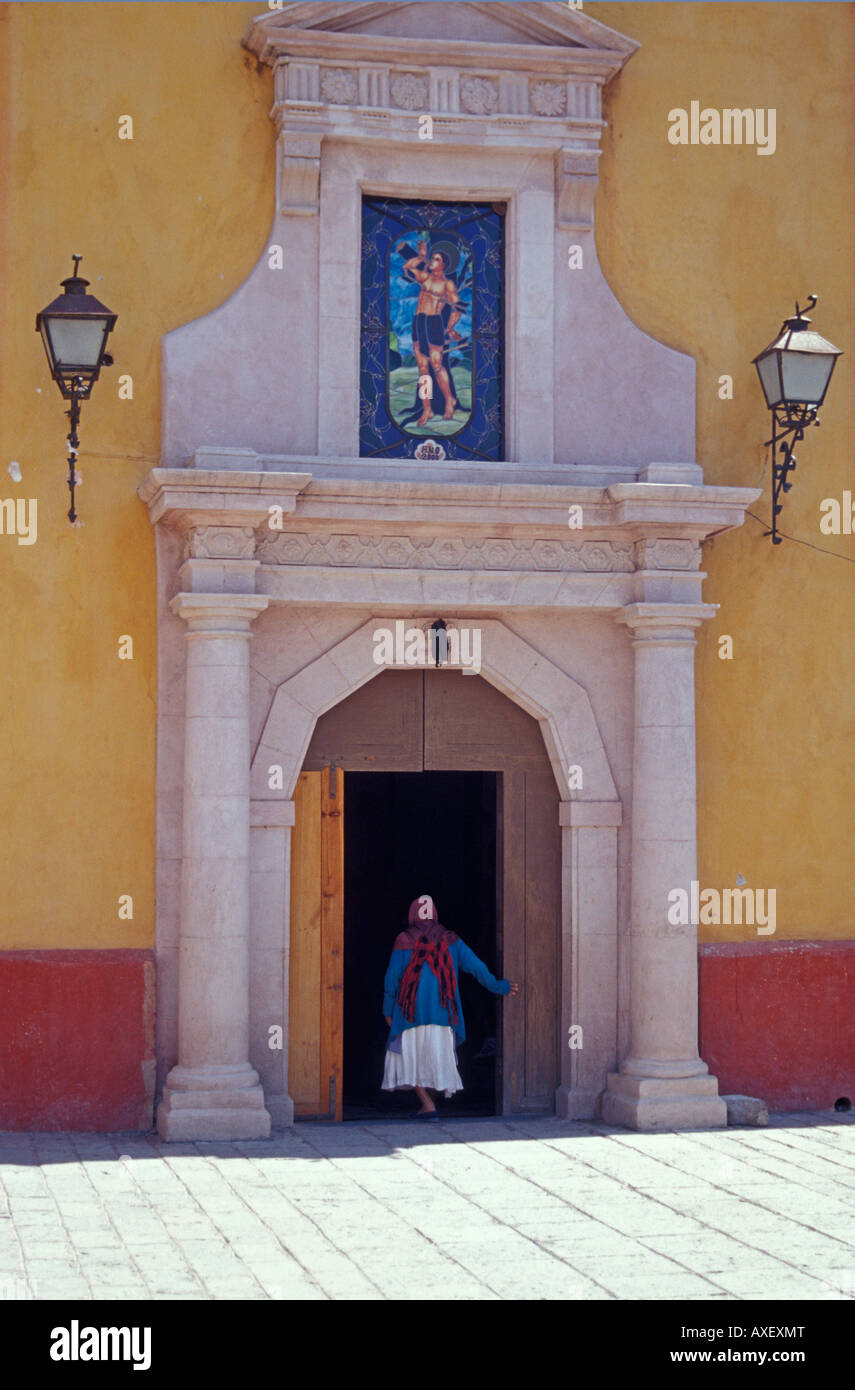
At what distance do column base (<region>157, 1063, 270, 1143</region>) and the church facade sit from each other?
0.07 feet

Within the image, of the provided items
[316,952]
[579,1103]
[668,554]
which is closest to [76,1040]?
[316,952]

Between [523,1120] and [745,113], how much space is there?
20.1ft

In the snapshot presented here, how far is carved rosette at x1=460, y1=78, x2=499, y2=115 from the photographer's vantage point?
10.4 m

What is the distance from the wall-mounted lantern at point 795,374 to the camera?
398 inches

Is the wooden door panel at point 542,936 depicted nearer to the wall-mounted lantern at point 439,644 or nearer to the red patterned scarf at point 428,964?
the red patterned scarf at point 428,964

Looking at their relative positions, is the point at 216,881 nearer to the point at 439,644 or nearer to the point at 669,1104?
the point at 439,644

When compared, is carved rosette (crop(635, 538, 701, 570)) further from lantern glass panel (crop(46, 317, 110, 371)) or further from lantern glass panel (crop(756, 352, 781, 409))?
lantern glass panel (crop(46, 317, 110, 371))

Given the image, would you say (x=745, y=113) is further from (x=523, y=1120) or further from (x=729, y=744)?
(x=523, y=1120)

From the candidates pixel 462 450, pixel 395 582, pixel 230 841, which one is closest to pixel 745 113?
pixel 462 450

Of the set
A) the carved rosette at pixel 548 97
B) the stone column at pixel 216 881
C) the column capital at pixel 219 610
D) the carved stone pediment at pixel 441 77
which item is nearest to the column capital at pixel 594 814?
the stone column at pixel 216 881

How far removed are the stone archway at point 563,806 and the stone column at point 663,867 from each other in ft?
0.62

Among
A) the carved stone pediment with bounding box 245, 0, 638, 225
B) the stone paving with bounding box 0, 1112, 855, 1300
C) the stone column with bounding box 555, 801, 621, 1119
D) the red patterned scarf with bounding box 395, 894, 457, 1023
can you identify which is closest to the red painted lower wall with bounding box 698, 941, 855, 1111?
the stone paving with bounding box 0, 1112, 855, 1300

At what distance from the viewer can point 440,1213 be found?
25.7 ft

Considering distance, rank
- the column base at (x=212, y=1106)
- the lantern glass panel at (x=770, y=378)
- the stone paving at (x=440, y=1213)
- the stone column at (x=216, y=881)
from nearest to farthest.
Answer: the stone paving at (x=440, y=1213) → the column base at (x=212, y=1106) → the stone column at (x=216, y=881) → the lantern glass panel at (x=770, y=378)
